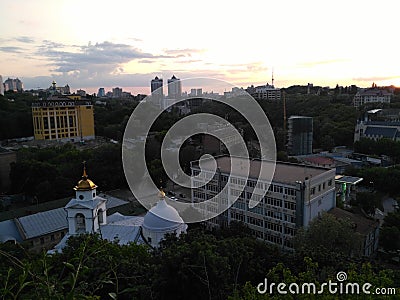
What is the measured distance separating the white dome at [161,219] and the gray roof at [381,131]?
21.8 meters

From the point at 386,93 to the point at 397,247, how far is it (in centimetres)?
4264

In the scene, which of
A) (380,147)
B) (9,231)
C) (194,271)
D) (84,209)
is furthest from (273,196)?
(380,147)

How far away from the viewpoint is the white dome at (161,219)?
28.2 feet

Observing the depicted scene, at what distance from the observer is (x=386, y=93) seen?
1841 inches

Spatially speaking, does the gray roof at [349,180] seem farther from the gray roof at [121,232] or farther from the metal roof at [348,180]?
the gray roof at [121,232]

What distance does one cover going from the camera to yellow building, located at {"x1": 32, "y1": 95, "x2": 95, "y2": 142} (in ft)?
85.8

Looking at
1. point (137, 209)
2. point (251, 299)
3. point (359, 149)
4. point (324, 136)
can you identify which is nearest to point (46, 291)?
A: point (251, 299)

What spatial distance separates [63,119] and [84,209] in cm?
2058

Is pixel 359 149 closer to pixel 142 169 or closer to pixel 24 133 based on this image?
pixel 142 169

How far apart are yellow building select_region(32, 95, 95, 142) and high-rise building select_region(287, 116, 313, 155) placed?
52.9ft

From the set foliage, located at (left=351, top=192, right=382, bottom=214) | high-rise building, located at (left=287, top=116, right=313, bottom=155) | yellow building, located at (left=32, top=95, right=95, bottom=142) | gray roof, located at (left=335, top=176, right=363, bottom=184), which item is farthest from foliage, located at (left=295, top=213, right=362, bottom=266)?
yellow building, located at (left=32, top=95, right=95, bottom=142)

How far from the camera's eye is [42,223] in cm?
1091

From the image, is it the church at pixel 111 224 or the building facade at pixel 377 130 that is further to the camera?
the building facade at pixel 377 130

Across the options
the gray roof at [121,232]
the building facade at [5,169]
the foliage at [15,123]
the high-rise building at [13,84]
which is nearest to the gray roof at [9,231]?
the gray roof at [121,232]
